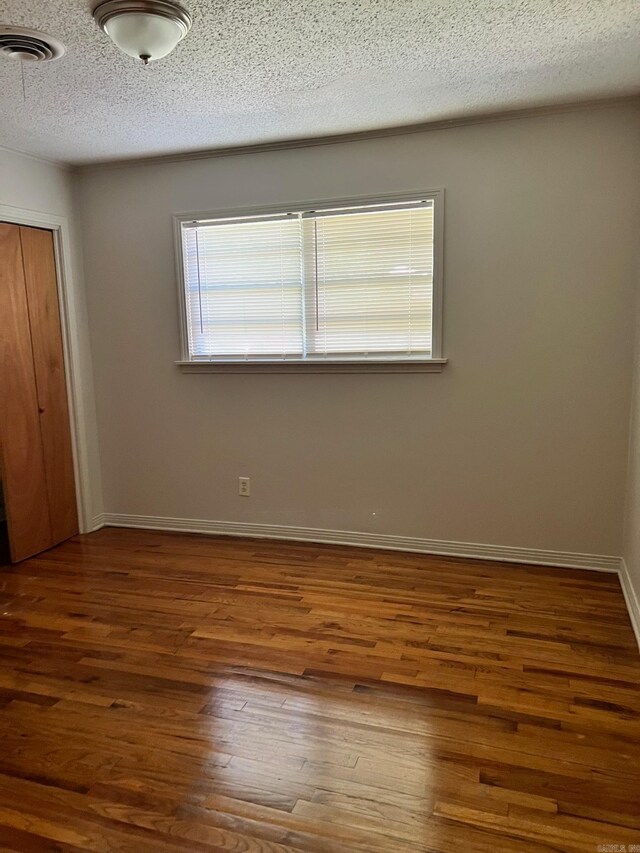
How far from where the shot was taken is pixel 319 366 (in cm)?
368

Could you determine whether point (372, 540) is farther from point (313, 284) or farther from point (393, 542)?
point (313, 284)

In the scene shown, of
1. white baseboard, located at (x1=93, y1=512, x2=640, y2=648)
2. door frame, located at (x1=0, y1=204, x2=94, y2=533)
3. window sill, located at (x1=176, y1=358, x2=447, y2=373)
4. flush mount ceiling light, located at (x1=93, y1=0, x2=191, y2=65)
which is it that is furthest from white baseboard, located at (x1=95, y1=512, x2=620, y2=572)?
flush mount ceiling light, located at (x1=93, y1=0, x2=191, y2=65)

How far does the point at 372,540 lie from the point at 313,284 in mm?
1663

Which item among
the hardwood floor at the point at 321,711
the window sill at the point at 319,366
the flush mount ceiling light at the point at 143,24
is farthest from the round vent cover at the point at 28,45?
the hardwood floor at the point at 321,711

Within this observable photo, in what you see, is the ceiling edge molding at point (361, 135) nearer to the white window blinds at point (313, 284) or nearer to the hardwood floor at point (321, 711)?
the white window blinds at point (313, 284)

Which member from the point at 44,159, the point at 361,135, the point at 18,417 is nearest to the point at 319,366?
the point at 361,135

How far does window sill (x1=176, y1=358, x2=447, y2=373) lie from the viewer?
3475 millimetres

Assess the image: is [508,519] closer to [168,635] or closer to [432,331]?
[432,331]

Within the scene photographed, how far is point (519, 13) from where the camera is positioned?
211 cm

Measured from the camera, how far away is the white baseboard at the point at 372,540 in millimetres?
3369

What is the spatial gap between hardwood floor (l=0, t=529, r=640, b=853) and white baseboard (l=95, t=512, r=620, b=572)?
0.11 meters

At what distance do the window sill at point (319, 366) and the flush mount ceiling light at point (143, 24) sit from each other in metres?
1.91

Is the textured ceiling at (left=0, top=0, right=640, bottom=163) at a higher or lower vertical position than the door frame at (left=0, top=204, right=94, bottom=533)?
higher

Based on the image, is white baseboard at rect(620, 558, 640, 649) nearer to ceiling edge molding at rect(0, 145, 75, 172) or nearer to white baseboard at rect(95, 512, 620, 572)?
white baseboard at rect(95, 512, 620, 572)
